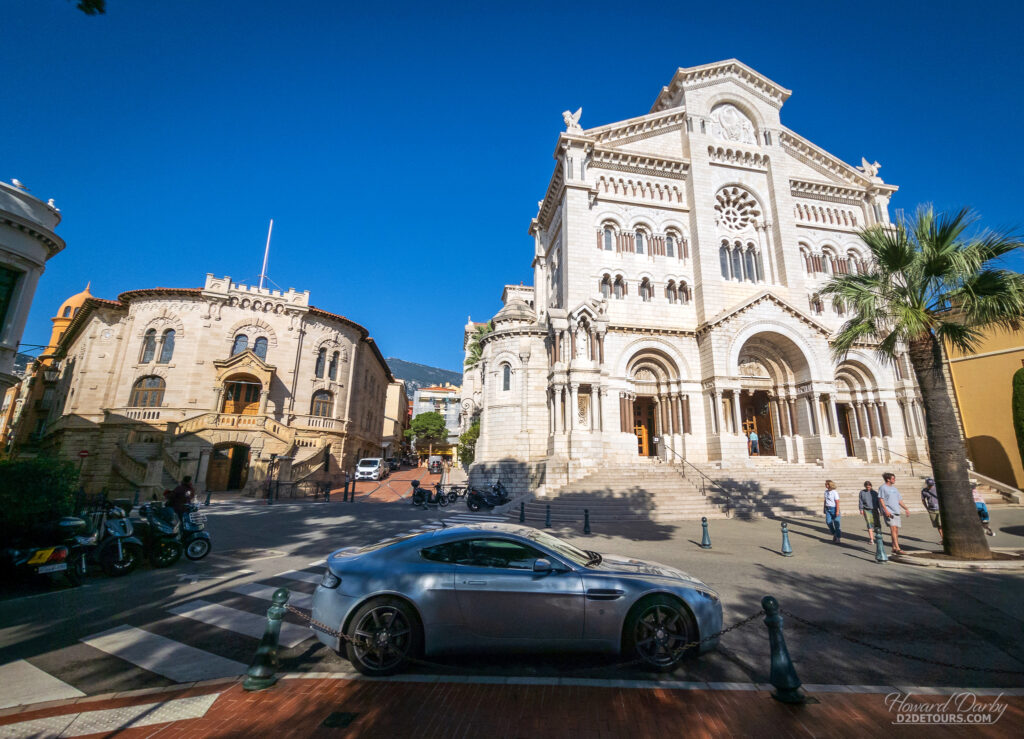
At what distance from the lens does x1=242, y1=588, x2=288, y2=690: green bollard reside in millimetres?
3822

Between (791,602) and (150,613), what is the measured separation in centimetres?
934

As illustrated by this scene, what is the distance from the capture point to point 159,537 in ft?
27.9

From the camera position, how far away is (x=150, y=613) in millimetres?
5859

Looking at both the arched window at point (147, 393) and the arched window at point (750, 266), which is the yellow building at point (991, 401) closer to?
the arched window at point (750, 266)

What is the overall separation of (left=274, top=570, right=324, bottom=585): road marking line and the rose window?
28.0 m

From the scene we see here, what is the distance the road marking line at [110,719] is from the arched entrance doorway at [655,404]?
20.4m

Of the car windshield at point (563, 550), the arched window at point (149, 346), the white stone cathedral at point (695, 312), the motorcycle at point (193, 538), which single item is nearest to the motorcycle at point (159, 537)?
the motorcycle at point (193, 538)

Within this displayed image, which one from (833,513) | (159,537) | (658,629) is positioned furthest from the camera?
(833,513)

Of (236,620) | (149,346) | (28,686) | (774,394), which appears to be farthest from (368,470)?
(28,686)

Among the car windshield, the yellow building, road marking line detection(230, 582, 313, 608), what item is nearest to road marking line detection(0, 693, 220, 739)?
road marking line detection(230, 582, 313, 608)

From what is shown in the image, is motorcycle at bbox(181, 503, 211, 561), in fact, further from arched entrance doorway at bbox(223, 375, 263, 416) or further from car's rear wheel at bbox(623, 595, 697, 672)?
arched entrance doorway at bbox(223, 375, 263, 416)

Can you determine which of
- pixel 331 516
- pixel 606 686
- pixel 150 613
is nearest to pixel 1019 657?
pixel 606 686

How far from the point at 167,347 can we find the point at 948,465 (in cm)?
3908

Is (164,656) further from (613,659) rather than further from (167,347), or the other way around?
(167,347)
